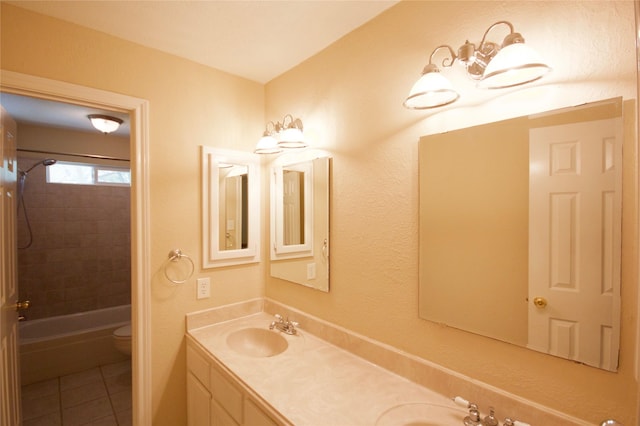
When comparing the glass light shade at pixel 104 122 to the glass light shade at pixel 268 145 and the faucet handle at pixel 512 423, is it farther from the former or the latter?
the faucet handle at pixel 512 423

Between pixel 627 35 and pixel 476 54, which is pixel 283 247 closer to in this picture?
pixel 476 54

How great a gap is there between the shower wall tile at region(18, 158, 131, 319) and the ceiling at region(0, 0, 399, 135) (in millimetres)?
2780

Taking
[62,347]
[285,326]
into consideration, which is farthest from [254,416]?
[62,347]

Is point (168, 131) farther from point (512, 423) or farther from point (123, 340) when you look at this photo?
point (123, 340)

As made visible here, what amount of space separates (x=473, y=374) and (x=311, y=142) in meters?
1.38

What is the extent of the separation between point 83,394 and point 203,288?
1.79 meters

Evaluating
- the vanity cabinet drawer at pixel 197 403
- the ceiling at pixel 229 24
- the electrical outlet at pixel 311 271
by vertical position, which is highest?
the ceiling at pixel 229 24

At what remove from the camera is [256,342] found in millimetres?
1856

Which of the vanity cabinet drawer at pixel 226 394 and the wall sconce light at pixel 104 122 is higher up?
the wall sconce light at pixel 104 122

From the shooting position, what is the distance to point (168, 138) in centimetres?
179

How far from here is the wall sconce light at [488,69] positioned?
856 mm

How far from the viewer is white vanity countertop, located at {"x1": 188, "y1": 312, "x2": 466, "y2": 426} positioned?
1065 mm

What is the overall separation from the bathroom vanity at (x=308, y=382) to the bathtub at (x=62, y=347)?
6.31 ft

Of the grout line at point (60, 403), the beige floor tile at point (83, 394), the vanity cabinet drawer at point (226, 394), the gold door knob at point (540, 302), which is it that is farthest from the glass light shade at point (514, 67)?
the beige floor tile at point (83, 394)
